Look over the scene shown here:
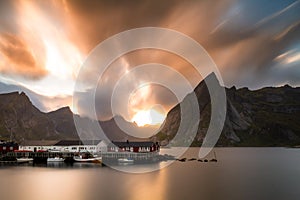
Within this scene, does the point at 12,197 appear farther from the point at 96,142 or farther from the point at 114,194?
the point at 96,142

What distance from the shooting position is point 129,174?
8581cm

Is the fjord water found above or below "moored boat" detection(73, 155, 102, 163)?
below

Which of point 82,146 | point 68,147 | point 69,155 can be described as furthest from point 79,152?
point 68,147

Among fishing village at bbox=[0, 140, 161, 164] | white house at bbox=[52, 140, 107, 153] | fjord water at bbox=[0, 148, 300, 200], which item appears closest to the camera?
fjord water at bbox=[0, 148, 300, 200]

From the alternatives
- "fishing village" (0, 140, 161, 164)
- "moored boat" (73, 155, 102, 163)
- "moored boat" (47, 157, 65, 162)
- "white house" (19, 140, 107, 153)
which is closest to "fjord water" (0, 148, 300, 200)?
"moored boat" (73, 155, 102, 163)

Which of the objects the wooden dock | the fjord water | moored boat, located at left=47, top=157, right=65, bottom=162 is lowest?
the fjord water

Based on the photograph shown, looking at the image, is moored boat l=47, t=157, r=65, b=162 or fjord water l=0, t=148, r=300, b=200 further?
moored boat l=47, t=157, r=65, b=162

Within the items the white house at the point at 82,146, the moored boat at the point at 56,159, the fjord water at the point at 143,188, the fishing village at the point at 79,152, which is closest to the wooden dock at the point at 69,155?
the fishing village at the point at 79,152

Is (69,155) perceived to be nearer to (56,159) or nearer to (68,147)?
(56,159)

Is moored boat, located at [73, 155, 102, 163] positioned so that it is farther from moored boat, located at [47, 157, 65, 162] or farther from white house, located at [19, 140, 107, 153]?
white house, located at [19, 140, 107, 153]

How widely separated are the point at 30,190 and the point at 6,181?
12.7 meters

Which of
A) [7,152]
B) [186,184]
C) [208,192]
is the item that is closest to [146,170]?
[186,184]

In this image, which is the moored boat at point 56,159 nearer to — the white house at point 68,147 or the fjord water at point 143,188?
the white house at point 68,147

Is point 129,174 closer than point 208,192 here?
No
